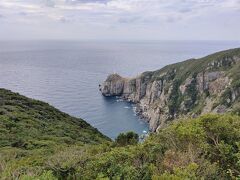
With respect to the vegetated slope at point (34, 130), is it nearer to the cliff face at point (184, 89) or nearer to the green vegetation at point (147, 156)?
the green vegetation at point (147, 156)

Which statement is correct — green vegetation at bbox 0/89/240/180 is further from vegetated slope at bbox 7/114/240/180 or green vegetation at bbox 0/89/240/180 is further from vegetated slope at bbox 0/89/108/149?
vegetated slope at bbox 0/89/108/149

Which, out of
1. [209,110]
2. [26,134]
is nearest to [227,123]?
[26,134]

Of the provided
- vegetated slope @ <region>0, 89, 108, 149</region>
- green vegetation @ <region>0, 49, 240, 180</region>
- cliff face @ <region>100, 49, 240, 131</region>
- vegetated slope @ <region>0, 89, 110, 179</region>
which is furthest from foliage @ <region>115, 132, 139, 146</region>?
cliff face @ <region>100, 49, 240, 131</region>

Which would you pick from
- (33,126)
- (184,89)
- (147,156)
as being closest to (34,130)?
(33,126)

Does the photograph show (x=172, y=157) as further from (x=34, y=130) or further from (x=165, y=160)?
(x=34, y=130)

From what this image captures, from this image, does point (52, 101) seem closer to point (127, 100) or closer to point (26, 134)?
point (127, 100)

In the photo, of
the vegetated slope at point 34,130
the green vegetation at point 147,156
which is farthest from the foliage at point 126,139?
the vegetated slope at point 34,130
